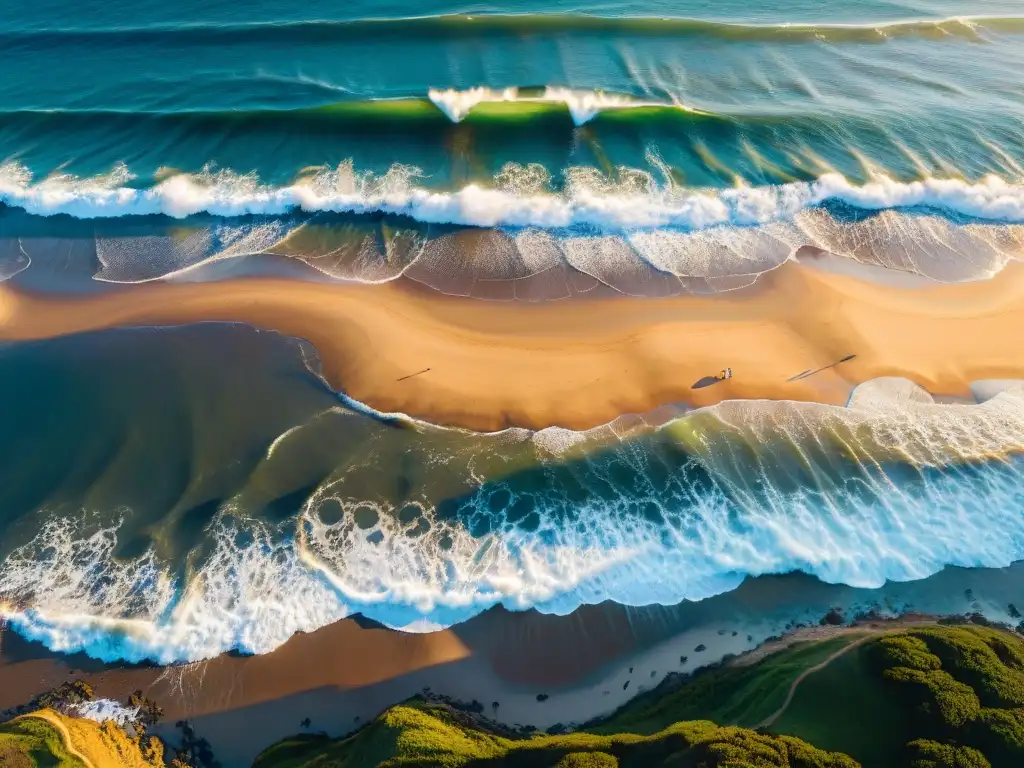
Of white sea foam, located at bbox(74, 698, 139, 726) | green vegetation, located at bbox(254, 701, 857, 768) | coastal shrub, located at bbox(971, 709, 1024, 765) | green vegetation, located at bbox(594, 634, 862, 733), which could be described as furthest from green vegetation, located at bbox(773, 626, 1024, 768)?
white sea foam, located at bbox(74, 698, 139, 726)

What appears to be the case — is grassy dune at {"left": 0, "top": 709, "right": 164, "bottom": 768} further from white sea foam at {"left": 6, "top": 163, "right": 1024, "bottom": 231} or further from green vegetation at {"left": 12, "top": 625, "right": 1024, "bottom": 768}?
white sea foam at {"left": 6, "top": 163, "right": 1024, "bottom": 231}

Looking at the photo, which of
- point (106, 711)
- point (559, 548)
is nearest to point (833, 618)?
point (559, 548)

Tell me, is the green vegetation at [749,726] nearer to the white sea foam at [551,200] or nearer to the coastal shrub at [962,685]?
the coastal shrub at [962,685]

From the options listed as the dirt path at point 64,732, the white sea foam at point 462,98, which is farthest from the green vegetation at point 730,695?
the white sea foam at point 462,98

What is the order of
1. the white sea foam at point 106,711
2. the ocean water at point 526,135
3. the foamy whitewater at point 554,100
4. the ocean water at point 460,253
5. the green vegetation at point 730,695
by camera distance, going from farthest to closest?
the foamy whitewater at point 554,100 → the ocean water at point 526,135 → the ocean water at point 460,253 → the white sea foam at point 106,711 → the green vegetation at point 730,695

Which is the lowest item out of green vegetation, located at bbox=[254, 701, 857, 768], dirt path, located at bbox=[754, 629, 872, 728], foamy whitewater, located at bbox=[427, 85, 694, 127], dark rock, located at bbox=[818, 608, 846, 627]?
dark rock, located at bbox=[818, 608, 846, 627]

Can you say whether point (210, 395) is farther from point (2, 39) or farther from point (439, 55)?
point (2, 39)

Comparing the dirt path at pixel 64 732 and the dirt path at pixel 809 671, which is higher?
the dirt path at pixel 64 732
